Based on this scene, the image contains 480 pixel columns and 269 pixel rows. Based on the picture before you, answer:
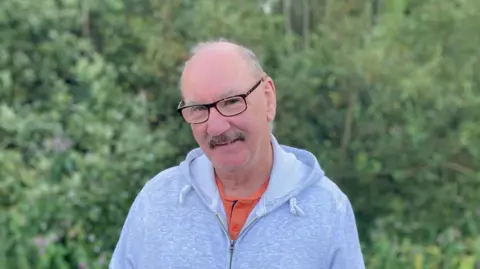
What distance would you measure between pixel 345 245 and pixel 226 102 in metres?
0.43

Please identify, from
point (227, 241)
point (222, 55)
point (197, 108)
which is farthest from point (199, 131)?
point (227, 241)

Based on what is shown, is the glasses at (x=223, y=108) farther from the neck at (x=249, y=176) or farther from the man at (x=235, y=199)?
the neck at (x=249, y=176)

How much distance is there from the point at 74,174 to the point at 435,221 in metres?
1.63

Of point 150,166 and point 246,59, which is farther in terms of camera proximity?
point 150,166

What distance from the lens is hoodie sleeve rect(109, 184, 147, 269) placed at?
5.88 feet

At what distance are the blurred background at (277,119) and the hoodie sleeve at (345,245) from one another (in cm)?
142

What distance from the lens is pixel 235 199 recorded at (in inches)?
69.5

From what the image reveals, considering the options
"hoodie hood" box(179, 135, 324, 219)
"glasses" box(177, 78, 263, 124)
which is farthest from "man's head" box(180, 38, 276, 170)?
"hoodie hood" box(179, 135, 324, 219)

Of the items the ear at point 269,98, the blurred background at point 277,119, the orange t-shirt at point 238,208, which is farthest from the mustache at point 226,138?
the blurred background at point 277,119

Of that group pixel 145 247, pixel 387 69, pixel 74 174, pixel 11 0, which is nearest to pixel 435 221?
pixel 387 69

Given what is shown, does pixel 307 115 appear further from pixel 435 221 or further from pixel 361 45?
pixel 435 221

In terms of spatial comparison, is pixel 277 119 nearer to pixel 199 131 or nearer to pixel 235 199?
pixel 235 199

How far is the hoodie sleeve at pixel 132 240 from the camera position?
1793 millimetres

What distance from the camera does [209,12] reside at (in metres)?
3.42
